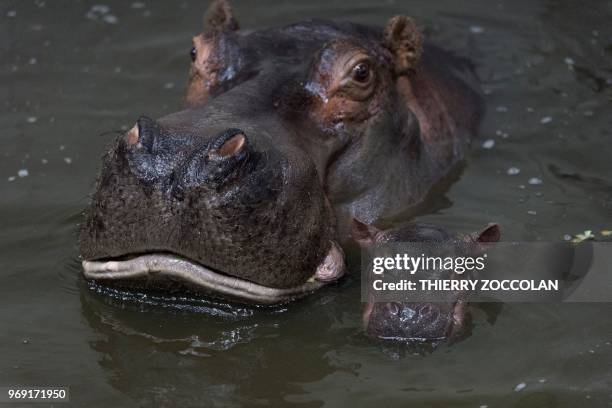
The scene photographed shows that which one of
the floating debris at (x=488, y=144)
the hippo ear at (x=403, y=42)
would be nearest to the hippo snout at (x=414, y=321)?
the hippo ear at (x=403, y=42)

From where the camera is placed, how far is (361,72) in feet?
19.6

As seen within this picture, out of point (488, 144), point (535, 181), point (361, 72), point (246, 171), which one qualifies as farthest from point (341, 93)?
point (488, 144)

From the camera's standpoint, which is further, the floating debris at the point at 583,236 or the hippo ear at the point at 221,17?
the hippo ear at the point at 221,17

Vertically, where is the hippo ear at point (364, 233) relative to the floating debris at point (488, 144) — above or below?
above

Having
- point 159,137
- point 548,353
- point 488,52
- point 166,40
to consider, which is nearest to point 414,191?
point 548,353

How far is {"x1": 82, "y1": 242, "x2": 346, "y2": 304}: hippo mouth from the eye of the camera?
16.4 feet

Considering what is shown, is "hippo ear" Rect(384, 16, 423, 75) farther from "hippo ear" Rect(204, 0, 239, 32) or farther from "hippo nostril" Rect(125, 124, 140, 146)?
"hippo nostril" Rect(125, 124, 140, 146)

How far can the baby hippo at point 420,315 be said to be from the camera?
5.11 m

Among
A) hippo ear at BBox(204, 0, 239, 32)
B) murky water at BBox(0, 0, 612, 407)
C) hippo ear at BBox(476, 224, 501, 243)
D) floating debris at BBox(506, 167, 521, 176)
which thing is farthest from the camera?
floating debris at BBox(506, 167, 521, 176)

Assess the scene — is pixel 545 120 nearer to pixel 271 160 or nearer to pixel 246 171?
pixel 271 160

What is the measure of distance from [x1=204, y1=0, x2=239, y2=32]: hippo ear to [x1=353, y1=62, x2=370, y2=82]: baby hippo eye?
1135 millimetres

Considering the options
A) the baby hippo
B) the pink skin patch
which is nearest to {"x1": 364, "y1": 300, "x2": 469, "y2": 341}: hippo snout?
the baby hippo

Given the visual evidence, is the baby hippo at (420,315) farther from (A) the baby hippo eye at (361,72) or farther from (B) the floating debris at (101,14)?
(B) the floating debris at (101,14)

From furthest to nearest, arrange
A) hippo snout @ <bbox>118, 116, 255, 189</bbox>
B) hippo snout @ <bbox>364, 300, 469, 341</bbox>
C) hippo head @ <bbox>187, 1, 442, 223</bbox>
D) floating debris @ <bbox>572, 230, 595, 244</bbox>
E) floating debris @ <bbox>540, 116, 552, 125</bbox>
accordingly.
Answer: floating debris @ <bbox>540, 116, 552, 125</bbox>
floating debris @ <bbox>572, 230, 595, 244</bbox>
hippo head @ <bbox>187, 1, 442, 223</bbox>
hippo snout @ <bbox>364, 300, 469, 341</bbox>
hippo snout @ <bbox>118, 116, 255, 189</bbox>
